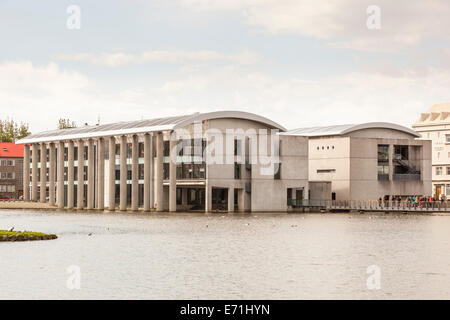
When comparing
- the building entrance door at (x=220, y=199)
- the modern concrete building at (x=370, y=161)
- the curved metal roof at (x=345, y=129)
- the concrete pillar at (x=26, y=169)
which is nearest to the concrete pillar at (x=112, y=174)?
the building entrance door at (x=220, y=199)

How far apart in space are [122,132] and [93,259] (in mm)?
75863

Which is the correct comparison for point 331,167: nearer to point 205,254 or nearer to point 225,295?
point 205,254

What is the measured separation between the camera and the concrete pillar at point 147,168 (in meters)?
109

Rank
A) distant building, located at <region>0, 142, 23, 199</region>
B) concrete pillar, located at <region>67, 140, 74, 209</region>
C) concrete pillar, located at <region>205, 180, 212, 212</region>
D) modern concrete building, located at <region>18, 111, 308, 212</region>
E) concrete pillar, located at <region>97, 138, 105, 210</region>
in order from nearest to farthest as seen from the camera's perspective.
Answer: concrete pillar, located at <region>205, 180, 212, 212</region>, modern concrete building, located at <region>18, 111, 308, 212</region>, concrete pillar, located at <region>97, 138, 105, 210</region>, concrete pillar, located at <region>67, 140, 74, 209</region>, distant building, located at <region>0, 142, 23, 199</region>

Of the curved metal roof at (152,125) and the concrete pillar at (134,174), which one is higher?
the curved metal roof at (152,125)

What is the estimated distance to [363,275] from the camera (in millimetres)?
33125

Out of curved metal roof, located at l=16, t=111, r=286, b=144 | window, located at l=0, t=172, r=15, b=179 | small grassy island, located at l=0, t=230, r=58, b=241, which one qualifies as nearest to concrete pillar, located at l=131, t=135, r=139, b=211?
curved metal roof, located at l=16, t=111, r=286, b=144

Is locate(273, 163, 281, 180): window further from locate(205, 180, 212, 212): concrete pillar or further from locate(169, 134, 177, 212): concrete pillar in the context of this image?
locate(169, 134, 177, 212): concrete pillar

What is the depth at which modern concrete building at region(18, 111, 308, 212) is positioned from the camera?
102 meters

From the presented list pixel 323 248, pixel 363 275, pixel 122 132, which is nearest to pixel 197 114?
pixel 122 132

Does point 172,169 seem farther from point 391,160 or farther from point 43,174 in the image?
point 43,174

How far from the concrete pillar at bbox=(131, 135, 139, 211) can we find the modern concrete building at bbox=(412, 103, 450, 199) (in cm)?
6889

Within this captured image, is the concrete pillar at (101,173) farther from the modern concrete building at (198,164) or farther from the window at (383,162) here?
the window at (383,162)

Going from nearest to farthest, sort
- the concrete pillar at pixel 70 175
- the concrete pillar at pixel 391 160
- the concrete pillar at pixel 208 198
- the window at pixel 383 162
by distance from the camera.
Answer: the concrete pillar at pixel 208 198, the concrete pillar at pixel 391 160, the window at pixel 383 162, the concrete pillar at pixel 70 175
